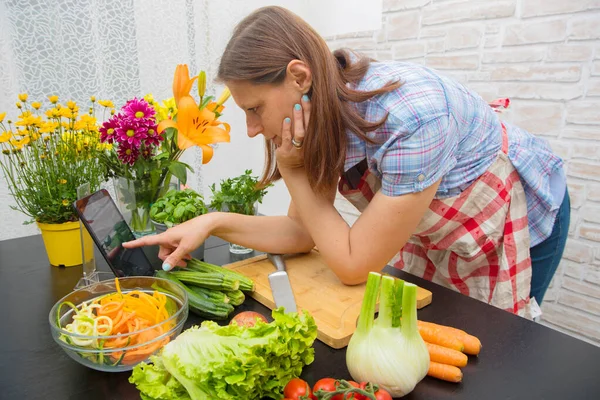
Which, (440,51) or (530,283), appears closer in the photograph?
(530,283)

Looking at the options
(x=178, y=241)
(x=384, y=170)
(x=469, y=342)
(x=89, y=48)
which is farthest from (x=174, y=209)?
(x=89, y=48)

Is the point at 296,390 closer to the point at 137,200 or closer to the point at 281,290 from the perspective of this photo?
the point at 281,290

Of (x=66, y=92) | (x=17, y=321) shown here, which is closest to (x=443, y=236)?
(x=17, y=321)

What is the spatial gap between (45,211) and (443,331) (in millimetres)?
1033

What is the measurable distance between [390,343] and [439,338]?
0.54ft

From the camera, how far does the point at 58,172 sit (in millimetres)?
1175

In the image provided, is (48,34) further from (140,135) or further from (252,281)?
(252,281)

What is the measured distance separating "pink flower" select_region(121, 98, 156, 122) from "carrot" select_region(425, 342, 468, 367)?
2.81ft

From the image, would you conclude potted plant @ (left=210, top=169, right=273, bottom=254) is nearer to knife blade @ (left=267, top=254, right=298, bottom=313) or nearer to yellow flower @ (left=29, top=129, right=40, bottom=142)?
knife blade @ (left=267, top=254, right=298, bottom=313)

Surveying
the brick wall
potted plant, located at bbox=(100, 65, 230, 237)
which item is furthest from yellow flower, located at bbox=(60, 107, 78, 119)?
the brick wall

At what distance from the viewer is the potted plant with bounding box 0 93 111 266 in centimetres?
115

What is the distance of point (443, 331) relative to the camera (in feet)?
2.69

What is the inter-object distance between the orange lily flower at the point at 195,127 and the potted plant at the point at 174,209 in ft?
0.39

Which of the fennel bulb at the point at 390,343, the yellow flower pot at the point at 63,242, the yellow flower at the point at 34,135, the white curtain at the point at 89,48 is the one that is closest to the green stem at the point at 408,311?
the fennel bulb at the point at 390,343
